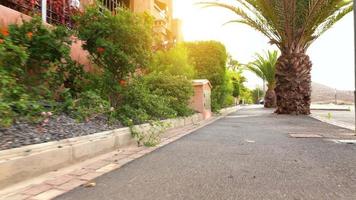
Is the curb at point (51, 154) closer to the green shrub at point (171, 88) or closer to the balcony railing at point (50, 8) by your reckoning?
the balcony railing at point (50, 8)

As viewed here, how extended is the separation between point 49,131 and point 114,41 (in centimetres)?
313

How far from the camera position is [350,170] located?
4621mm

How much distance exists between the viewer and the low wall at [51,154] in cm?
367

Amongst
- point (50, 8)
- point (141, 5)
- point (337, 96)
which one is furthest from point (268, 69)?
point (337, 96)

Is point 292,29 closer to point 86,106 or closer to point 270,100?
point 86,106

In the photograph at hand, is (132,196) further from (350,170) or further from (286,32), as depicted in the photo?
(286,32)

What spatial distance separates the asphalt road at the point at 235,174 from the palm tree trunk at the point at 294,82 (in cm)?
1120

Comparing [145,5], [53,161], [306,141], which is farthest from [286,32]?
[53,161]

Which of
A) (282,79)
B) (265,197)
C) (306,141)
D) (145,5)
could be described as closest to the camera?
(265,197)

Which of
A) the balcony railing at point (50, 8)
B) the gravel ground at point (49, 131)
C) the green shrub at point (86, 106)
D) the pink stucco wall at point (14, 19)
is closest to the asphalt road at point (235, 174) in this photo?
the gravel ground at point (49, 131)

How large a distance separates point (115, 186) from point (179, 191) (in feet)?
2.24

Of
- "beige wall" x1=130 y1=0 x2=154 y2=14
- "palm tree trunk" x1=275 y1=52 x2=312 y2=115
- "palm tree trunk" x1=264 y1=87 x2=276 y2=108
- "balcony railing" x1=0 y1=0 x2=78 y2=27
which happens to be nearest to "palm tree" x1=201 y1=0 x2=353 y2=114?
"palm tree trunk" x1=275 y1=52 x2=312 y2=115

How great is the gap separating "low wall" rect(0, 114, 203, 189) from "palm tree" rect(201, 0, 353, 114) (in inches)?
467

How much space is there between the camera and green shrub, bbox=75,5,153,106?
7.48 meters
